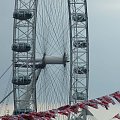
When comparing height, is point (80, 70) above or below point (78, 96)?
above

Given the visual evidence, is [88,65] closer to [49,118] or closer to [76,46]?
[76,46]

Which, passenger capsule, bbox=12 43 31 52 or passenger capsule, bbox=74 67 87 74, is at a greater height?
passenger capsule, bbox=12 43 31 52

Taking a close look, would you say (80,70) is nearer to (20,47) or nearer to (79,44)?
(79,44)

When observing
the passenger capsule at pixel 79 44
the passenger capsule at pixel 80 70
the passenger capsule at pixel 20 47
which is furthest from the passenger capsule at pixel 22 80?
the passenger capsule at pixel 79 44

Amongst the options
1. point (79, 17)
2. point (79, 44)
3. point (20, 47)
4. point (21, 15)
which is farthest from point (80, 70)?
point (21, 15)

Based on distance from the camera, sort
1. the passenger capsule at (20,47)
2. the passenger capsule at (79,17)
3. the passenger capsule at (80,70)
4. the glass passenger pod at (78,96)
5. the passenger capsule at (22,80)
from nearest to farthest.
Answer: the passenger capsule at (22,80) < the passenger capsule at (20,47) < the glass passenger pod at (78,96) < the passenger capsule at (79,17) < the passenger capsule at (80,70)

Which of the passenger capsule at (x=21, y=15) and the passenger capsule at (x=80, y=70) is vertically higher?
the passenger capsule at (x=21, y=15)

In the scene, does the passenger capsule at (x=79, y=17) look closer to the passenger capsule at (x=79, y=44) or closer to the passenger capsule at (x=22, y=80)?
the passenger capsule at (x=79, y=44)

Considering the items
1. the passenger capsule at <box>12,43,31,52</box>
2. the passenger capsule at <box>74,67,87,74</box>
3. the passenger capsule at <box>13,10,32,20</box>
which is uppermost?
the passenger capsule at <box>13,10,32,20</box>

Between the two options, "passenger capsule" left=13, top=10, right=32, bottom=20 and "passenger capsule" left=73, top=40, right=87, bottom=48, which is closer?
"passenger capsule" left=13, top=10, right=32, bottom=20

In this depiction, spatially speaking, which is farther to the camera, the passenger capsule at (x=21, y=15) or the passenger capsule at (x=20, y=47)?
the passenger capsule at (x=21, y=15)

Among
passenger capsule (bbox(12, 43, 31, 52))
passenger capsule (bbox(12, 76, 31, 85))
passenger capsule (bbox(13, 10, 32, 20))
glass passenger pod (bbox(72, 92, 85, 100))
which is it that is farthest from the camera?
glass passenger pod (bbox(72, 92, 85, 100))

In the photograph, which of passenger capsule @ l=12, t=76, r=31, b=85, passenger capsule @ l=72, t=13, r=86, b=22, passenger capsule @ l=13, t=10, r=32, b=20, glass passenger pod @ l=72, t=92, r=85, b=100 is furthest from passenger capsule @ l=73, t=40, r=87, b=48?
passenger capsule @ l=12, t=76, r=31, b=85

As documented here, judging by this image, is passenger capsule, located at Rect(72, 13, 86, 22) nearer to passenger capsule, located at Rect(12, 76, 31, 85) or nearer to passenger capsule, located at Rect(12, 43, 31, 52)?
passenger capsule, located at Rect(12, 43, 31, 52)
